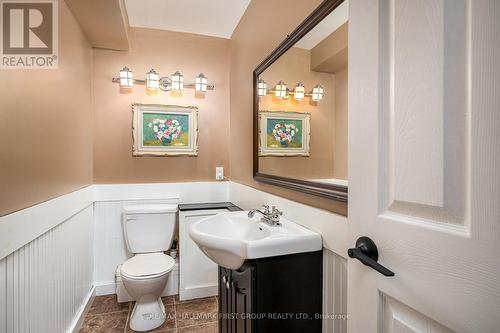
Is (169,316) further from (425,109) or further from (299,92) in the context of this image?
(425,109)

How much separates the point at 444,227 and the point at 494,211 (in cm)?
10

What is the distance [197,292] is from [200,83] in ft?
6.54

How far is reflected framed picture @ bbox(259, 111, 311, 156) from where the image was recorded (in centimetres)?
142

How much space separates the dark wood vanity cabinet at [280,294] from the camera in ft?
3.70

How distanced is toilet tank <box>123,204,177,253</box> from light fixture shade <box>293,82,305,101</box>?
157 centimetres

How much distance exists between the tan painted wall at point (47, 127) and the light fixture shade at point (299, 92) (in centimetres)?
133

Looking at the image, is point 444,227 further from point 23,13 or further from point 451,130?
point 23,13

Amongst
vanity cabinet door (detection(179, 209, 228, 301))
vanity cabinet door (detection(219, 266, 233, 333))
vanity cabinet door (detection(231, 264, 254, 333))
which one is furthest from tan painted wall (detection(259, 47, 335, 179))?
vanity cabinet door (detection(179, 209, 228, 301))

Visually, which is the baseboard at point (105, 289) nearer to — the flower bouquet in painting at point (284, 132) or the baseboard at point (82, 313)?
the baseboard at point (82, 313)

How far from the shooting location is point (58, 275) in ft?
5.30

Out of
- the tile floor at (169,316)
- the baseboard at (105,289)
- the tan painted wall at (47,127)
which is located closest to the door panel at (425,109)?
the tan painted wall at (47,127)

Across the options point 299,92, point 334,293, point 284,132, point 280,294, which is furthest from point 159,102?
point 334,293

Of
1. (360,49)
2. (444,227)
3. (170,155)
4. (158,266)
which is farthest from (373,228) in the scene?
(170,155)

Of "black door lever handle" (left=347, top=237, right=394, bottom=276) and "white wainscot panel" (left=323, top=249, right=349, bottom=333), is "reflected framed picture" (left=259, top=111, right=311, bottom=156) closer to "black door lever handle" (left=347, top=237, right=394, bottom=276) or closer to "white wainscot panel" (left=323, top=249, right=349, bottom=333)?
"white wainscot panel" (left=323, top=249, right=349, bottom=333)
